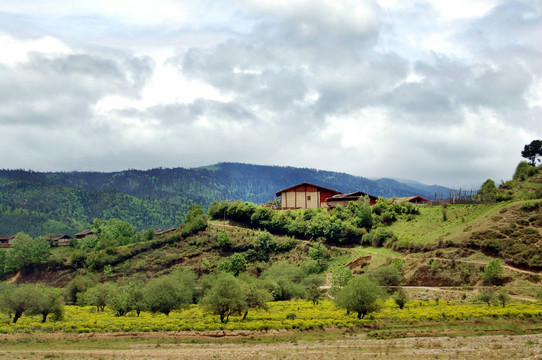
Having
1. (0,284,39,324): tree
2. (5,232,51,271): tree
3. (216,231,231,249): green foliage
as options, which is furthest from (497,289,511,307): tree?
(5,232,51,271): tree

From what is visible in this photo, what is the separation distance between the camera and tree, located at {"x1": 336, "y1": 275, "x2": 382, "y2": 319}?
62688 mm

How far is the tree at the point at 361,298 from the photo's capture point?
62688mm

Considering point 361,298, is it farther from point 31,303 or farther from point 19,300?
point 19,300

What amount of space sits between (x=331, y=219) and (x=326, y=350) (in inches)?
2466

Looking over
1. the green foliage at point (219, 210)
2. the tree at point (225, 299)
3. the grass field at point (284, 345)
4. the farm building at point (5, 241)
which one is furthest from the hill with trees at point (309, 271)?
the farm building at point (5, 241)

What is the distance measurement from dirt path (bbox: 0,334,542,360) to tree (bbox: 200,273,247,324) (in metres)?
8.40

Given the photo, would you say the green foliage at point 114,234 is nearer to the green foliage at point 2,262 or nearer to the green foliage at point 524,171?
the green foliage at point 2,262

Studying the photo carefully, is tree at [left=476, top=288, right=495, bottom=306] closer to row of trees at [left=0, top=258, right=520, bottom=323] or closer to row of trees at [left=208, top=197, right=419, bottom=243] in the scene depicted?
row of trees at [left=0, top=258, right=520, bottom=323]

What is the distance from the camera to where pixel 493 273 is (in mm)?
73312

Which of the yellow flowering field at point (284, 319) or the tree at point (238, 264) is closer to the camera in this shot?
the yellow flowering field at point (284, 319)

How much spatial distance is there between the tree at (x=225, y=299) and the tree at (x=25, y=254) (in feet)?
291

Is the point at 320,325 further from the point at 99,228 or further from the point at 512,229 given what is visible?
the point at 99,228

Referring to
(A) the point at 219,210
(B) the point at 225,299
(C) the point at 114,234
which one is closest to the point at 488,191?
(A) the point at 219,210

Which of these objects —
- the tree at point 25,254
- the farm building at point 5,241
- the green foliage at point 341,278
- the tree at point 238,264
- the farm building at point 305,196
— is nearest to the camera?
the green foliage at point 341,278
